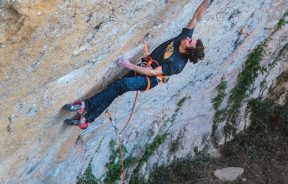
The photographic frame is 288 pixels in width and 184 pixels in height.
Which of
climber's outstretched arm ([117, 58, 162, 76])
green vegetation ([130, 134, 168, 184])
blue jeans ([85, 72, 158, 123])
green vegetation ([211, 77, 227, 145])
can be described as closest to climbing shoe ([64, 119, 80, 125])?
blue jeans ([85, 72, 158, 123])

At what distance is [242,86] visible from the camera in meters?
9.49

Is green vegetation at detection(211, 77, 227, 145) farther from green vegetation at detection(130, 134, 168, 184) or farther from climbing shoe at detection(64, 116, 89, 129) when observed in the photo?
climbing shoe at detection(64, 116, 89, 129)

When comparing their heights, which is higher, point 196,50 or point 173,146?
point 196,50

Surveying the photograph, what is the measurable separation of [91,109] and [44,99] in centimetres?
84

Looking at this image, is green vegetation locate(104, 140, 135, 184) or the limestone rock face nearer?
the limestone rock face

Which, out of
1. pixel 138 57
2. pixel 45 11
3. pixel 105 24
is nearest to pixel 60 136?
pixel 138 57

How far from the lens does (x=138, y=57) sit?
621 cm

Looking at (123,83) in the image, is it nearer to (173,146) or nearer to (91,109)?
(91,109)

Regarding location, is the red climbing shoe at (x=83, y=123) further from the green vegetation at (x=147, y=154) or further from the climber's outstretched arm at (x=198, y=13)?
the green vegetation at (x=147, y=154)

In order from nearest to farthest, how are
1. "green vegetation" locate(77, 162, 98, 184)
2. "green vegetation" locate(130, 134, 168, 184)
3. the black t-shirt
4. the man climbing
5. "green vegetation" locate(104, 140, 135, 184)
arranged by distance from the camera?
the man climbing < the black t-shirt < "green vegetation" locate(77, 162, 98, 184) < "green vegetation" locate(104, 140, 135, 184) < "green vegetation" locate(130, 134, 168, 184)

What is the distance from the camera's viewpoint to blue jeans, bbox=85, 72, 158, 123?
583cm

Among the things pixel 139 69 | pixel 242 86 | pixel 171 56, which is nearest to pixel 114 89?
pixel 139 69

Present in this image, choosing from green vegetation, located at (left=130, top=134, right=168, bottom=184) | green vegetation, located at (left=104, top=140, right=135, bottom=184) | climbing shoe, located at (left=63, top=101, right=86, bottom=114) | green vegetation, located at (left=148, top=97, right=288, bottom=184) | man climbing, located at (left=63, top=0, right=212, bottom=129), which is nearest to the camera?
climbing shoe, located at (left=63, top=101, right=86, bottom=114)

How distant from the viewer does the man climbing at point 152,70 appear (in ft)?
18.8
